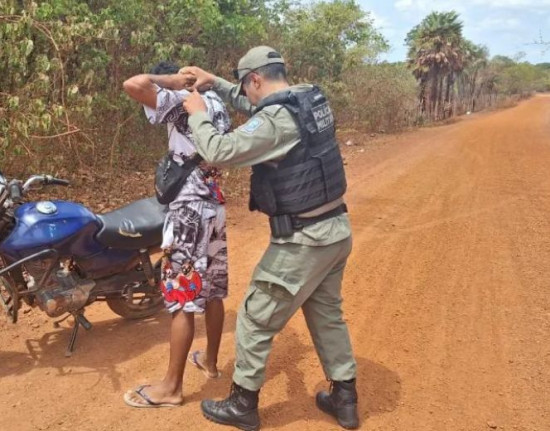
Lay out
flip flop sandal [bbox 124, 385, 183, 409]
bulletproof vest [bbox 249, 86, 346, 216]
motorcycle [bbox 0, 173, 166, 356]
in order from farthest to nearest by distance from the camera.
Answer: motorcycle [bbox 0, 173, 166, 356], flip flop sandal [bbox 124, 385, 183, 409], bulletproof vest [bbox 249, 86, 346, 216]

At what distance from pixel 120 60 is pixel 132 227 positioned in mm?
5017

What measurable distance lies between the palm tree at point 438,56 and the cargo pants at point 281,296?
34.2 m

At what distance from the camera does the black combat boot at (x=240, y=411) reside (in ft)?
9.04

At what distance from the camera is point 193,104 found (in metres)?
2.56

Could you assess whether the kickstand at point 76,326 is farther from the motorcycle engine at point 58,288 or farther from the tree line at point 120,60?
the tree line at point 120,60

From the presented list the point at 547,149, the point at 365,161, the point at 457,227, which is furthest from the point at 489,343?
the point at 547,149

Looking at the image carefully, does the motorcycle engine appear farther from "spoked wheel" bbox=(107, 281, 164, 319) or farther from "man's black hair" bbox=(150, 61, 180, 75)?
"man's black hair" bbox=(150, 61, 180, 75)

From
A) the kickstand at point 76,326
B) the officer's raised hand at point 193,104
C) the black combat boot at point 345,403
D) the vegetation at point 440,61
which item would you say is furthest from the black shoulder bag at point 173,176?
the vegetation at point 440,61

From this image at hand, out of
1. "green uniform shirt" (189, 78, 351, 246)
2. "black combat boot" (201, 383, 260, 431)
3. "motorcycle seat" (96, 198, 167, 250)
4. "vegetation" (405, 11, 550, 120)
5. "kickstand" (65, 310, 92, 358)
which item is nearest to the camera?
"green uniform shirt" (189, 78, 351, 246)

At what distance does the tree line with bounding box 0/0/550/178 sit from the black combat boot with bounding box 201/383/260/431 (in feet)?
12.3

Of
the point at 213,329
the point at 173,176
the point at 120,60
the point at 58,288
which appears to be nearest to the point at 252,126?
the point at 173,176

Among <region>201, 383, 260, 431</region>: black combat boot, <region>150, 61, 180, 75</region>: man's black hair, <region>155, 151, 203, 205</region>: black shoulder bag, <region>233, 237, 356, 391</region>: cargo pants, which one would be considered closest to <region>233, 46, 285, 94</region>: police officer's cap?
<region>150, 61, 180, 75</region>: man's black hair

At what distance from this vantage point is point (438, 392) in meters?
3.22

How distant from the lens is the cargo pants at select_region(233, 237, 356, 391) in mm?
2623
